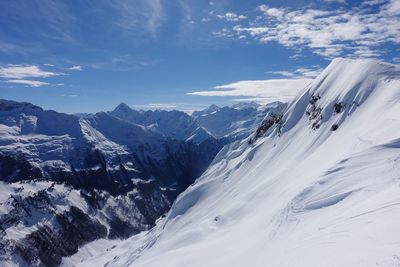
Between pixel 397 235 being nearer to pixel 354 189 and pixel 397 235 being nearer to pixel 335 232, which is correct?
pixel 335 232

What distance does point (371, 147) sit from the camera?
43.2 m

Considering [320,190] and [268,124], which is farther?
[268,124]

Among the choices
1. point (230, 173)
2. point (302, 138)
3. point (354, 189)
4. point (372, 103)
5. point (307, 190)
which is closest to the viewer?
point (354, 189)

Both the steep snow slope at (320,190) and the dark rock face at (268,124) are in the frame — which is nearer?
the steep snow slope at (320,190)

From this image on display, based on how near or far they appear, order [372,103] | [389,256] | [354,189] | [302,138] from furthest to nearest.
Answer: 1. [302,138]
2. [372,103]
3. [354,189]
4. [389,256]

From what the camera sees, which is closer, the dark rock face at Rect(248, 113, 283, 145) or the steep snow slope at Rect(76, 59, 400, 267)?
the steep snow slope at Rect(76, 59, 400, 267)

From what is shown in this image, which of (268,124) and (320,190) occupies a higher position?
(320,190)

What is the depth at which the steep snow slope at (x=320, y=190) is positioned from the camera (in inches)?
963

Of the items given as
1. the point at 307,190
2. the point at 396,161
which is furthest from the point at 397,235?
the point at 307,190

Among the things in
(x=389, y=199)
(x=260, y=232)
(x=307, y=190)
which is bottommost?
(x=260, y=232)

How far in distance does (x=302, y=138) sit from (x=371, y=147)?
37.2 m

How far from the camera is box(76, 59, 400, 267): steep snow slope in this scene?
24453 millimetres

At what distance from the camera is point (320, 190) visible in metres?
39.6

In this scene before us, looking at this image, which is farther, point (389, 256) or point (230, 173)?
point (230, 173)
